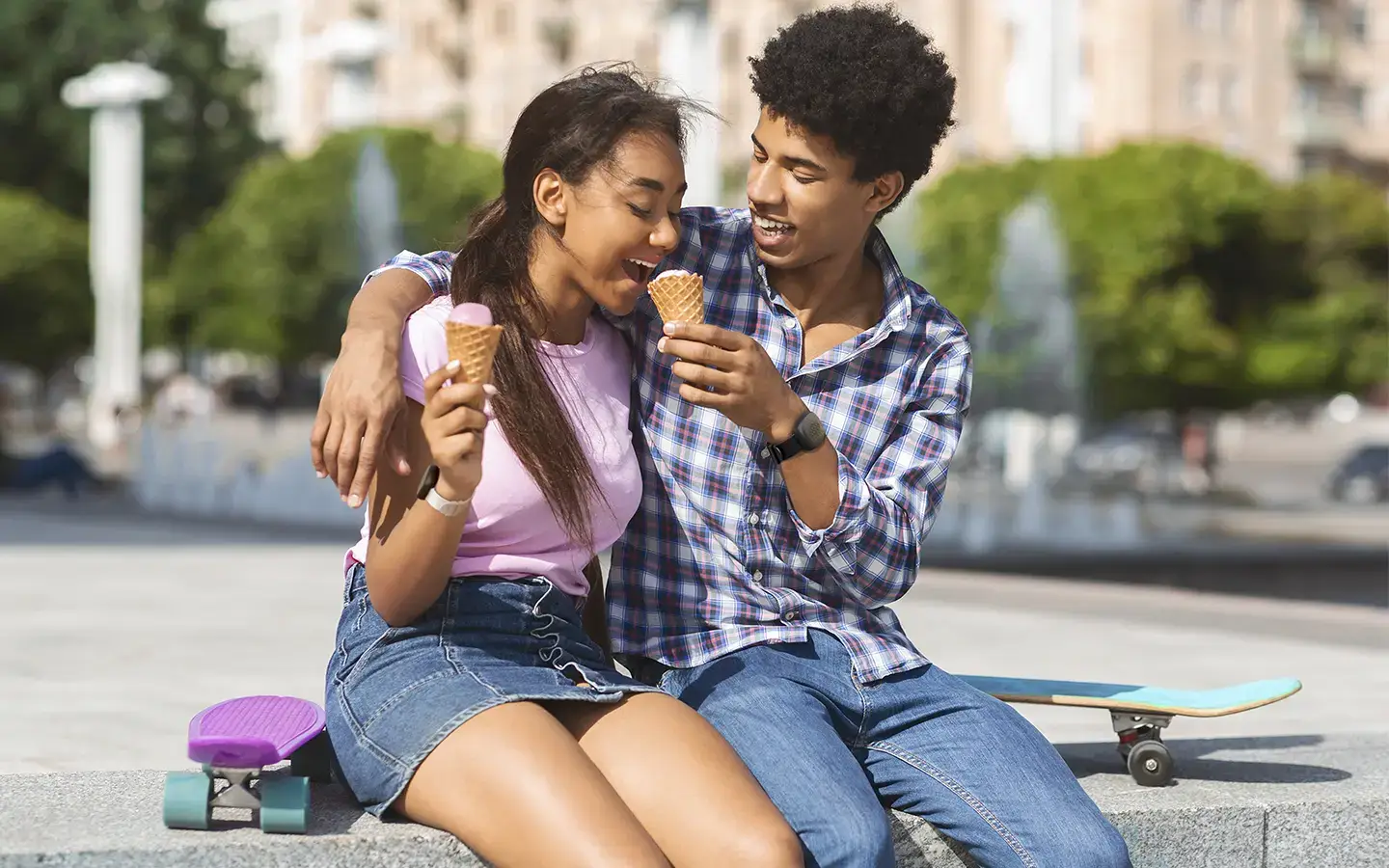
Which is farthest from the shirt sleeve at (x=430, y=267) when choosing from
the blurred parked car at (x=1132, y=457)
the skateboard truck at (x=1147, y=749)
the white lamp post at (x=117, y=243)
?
the blurred parked car at (x=1132, y=457)

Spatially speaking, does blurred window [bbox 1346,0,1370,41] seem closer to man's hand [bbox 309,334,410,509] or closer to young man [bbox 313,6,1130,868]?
young man [bbox 313,6,1130,868]

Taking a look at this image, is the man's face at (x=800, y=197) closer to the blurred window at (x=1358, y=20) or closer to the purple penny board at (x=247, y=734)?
the purple penny board at (x=247, y=734)

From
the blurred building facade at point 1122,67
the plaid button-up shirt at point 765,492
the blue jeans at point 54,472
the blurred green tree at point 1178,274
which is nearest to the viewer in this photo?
the plaid button-up shirt at point 765,492

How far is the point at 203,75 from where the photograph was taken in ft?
172

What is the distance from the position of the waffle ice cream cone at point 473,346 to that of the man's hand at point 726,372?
11.5 inches

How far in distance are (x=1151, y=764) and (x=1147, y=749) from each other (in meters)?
0.03

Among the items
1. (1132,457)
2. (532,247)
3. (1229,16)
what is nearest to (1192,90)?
(1229,16)

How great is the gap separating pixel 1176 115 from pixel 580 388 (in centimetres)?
5227

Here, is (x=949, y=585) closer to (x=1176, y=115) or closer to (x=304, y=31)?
(x=1176, y=115)

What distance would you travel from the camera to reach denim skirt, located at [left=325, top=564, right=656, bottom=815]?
3357mm

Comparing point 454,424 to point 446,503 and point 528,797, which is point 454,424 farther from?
point 528,797

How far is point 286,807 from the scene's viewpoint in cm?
342

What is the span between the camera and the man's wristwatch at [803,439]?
350 cm

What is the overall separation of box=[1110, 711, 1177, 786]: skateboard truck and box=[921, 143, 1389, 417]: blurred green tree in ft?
87.2
